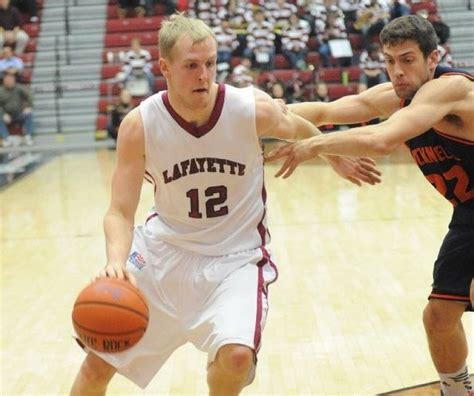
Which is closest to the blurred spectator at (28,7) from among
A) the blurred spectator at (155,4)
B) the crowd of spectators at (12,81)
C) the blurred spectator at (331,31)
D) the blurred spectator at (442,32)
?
the crowd of spectators at (12,81)

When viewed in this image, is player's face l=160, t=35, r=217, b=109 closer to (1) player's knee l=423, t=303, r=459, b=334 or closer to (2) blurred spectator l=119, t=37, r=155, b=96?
(1) player's knee l=423, t=303, r=459, b=334

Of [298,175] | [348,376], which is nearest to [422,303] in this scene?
[348,376]

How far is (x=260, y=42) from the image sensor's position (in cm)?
1823

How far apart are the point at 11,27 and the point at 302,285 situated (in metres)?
14.1

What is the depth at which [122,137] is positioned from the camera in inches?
165

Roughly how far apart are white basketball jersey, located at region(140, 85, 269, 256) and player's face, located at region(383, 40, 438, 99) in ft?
2.22

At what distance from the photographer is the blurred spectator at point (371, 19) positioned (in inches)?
717

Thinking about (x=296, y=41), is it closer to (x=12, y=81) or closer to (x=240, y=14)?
(x=240, y=14)

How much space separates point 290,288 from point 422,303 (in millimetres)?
1137

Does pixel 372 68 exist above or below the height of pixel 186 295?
below

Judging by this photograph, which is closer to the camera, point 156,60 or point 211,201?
point 211,201

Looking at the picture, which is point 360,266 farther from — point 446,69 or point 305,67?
point 305,67

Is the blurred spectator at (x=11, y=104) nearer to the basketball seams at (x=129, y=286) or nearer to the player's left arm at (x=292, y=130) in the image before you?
the player's left arm at (x=292, y=130)

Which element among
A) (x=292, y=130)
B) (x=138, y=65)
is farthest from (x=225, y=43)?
(x=292, y=130)
